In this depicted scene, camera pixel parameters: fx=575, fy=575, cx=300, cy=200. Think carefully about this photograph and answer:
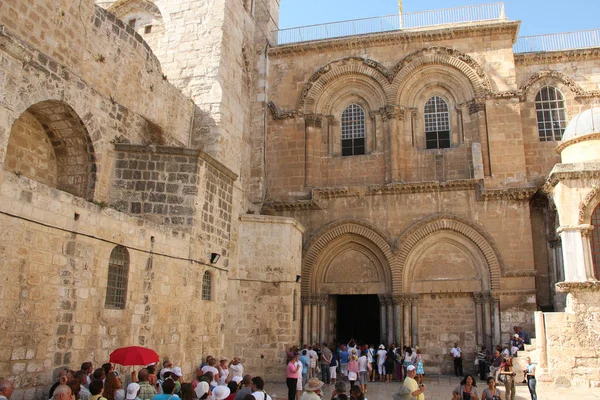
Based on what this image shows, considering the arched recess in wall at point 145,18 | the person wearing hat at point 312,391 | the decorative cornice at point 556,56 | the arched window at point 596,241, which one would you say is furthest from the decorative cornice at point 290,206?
the person wearing hat at point 312,391

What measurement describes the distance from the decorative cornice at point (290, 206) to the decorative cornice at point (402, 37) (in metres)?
5.63

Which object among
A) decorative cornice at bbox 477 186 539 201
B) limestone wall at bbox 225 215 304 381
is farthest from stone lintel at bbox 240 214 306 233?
decorative cornice at bbox 477 186 539 201

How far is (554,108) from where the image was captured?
1903 cm

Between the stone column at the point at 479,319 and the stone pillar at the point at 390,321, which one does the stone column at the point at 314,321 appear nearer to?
the stone pillar at the point at 390,321

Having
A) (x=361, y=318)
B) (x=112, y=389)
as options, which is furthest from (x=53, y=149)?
(x=361, y=318)

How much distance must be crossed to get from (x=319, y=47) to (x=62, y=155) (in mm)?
11498

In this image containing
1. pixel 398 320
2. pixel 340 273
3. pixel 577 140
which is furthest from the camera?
pixel 340 273

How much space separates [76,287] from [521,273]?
42.4 feet

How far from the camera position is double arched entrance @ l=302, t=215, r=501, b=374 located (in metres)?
17.4

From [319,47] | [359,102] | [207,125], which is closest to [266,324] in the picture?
[207,125]

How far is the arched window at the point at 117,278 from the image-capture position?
30.9ft

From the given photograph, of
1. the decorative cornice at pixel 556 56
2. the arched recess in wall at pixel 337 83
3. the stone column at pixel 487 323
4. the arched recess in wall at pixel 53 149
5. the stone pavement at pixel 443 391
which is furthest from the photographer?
the arched recess in wall at pixel 337 83

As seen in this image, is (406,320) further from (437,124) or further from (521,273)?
(437,124)

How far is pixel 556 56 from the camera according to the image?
19.1m
